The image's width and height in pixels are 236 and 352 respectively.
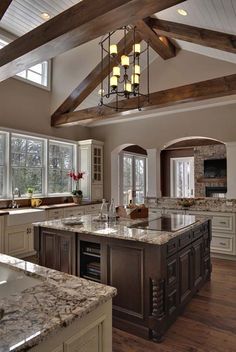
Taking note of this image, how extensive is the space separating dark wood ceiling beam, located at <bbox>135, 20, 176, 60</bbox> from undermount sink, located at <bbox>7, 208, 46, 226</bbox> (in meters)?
3.83

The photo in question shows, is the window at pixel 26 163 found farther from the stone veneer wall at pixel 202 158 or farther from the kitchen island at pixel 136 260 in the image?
the stone veneer wall at pixel 202 158

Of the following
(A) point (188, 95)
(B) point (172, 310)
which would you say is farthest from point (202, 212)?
(B) point (172, 310)

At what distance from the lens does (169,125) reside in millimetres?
5875

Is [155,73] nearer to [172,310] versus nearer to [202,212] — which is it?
[202,212]

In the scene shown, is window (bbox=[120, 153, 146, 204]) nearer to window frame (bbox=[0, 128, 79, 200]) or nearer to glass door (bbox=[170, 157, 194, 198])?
glass door (bbox=[170, 157, 194, 198])

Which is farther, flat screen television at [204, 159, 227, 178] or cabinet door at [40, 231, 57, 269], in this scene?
flat screen television at [204, 159, 227, 178]

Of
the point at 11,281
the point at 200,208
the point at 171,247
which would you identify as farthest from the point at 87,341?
the point at 200,208

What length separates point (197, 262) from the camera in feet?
10.3

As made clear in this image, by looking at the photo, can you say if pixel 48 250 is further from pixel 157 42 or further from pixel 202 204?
pixel 157 42

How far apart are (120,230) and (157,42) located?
382 centimetres

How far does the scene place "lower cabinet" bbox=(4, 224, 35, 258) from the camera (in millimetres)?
4463

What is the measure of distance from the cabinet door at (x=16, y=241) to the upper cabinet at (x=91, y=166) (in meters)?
2.22

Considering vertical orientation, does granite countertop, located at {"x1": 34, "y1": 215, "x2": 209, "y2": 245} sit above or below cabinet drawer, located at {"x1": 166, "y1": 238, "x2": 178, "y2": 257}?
above

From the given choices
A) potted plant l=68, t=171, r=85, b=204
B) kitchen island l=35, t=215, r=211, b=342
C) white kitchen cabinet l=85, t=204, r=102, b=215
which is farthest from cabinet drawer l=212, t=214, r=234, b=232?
potted plant l=68, t=171, r=85, b=204
